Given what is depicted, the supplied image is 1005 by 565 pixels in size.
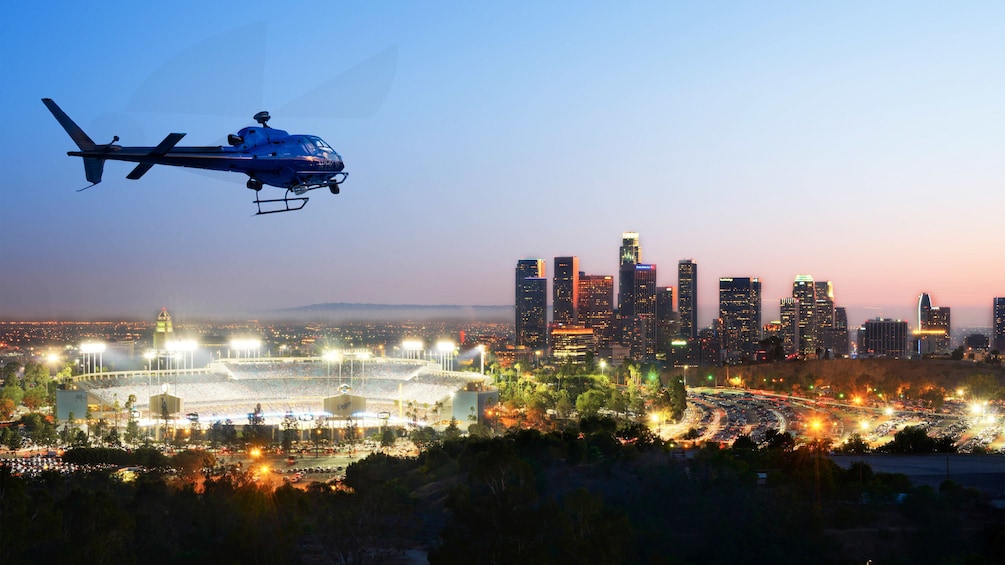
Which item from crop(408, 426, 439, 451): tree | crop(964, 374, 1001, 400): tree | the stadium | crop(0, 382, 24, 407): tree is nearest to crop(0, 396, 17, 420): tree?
crop(0, 382, 24, 407): tree

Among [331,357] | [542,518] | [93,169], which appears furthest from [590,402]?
[93,169]

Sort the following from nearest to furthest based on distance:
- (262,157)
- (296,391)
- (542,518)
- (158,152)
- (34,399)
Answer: (158,152) < (262,157) < (542,518) < (34,399) < (296,391)

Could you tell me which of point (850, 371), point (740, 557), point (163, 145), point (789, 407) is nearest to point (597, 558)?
point (740, 557)

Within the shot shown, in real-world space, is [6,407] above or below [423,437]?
below

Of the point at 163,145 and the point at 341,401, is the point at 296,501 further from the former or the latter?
the point at 341,401

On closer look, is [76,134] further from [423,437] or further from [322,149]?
[423,437]

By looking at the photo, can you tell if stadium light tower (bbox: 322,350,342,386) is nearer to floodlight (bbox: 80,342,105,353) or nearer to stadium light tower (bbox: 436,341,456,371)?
stadium light tower (bbox: 436,341,456,371)
